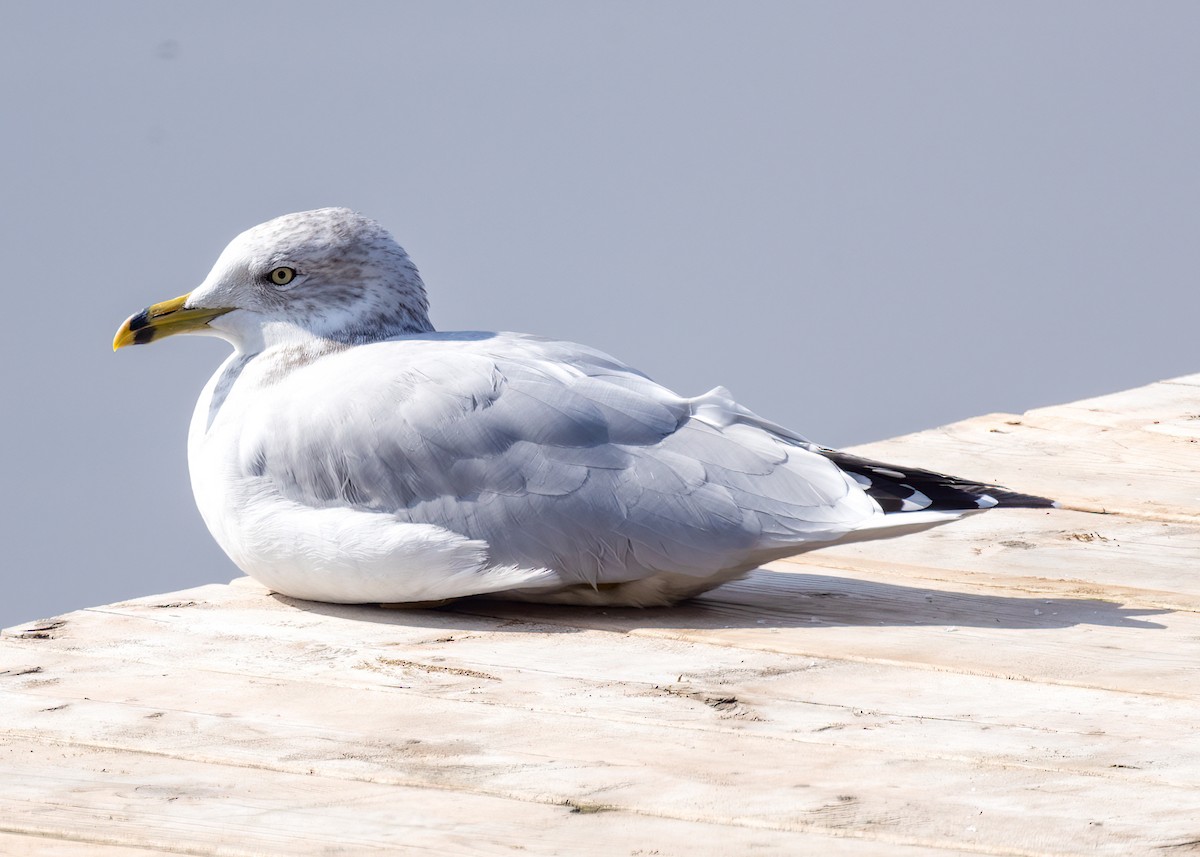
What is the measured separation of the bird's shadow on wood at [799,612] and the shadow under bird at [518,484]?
4 centimetres

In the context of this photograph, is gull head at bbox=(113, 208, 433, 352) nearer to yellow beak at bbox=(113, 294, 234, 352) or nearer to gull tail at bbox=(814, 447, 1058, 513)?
yellow beak at bbox=(113, 294, 234, 352)

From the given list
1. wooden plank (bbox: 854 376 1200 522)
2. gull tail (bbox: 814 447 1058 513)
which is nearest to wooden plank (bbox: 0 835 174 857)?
gull tail (bbox: 814 447 1058 513)

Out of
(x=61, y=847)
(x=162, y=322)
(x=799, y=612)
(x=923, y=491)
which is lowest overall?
(x=61, y=847)

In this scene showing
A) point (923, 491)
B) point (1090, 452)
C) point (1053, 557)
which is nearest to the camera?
point (923, 491)

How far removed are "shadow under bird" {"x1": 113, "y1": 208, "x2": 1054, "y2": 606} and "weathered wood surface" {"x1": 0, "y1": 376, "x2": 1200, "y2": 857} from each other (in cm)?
10

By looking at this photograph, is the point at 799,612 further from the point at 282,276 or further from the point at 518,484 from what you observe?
the point at 282,276

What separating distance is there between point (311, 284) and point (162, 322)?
0.98ft

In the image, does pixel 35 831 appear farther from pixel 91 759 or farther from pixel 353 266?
pixel 353 266

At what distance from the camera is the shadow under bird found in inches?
106

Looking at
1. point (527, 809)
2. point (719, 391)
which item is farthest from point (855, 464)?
point (527, 809)

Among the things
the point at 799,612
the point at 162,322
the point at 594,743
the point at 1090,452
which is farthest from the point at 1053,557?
the point at 162,322

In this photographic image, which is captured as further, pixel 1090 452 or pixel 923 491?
pixel 1090 452

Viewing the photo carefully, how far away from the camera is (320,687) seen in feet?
8.06

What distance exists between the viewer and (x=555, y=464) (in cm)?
274
